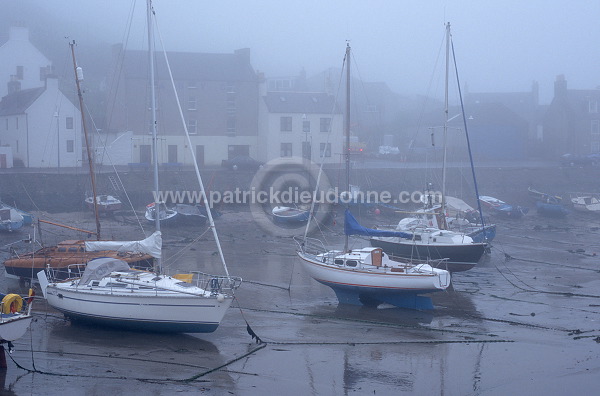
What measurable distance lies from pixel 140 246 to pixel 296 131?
108ft

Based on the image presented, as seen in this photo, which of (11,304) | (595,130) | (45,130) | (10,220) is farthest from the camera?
(595,130)

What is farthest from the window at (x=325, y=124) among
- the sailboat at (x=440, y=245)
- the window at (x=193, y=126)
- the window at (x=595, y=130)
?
the window at (x=595, y=130)

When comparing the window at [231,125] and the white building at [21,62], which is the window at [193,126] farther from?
the white building at [21,62]

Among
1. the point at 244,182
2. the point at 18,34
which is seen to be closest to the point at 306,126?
the point at 244,182

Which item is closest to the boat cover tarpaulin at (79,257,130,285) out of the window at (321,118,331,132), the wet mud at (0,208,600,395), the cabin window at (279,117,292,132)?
the wet mud at (0,208,600,395)

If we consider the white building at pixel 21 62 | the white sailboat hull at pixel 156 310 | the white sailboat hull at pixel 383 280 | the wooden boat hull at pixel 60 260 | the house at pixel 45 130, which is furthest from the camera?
the white building at pixel 21 62

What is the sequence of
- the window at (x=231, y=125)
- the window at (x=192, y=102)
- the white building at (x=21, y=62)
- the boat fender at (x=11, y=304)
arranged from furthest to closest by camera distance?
the white building at (x=21, y=62) → the window at (x=231, y=125) → the window at (x=192, y=102) → the boat fender at (x=11, y=304)

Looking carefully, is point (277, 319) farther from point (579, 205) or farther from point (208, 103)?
point (208, 103)

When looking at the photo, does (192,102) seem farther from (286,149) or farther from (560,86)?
(560,86)

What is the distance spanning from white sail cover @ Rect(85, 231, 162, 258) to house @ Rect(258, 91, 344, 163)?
31.7 meters

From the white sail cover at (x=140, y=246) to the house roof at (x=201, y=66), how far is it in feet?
105

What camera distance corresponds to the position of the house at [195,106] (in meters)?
45.6

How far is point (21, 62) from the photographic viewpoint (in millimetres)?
53219

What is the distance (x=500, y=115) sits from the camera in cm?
5841
